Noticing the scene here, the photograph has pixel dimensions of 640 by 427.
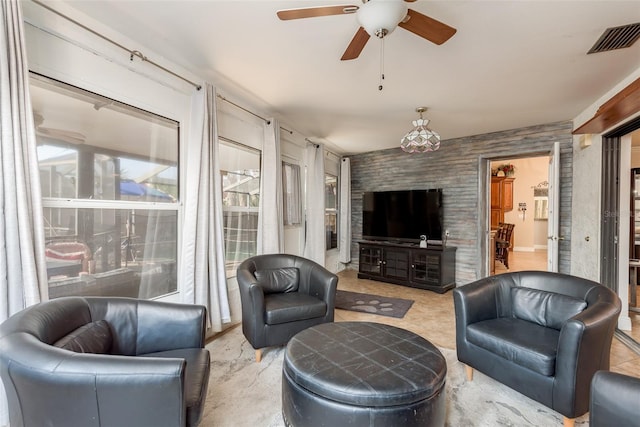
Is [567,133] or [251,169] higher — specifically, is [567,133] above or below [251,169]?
above

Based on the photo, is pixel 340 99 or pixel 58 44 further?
pixel 340 99

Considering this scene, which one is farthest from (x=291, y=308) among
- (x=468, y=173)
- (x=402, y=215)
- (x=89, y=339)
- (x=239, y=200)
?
(x=468, y=173)

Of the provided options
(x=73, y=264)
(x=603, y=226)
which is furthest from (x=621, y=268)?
(x=73, y=264)

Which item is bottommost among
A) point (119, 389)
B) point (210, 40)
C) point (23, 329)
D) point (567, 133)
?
point (119, 389)

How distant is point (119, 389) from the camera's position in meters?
0.99

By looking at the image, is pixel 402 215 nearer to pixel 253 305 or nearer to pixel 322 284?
pixel 322 284

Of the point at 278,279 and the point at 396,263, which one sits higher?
the point at 278,279

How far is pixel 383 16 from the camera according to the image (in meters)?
1.39

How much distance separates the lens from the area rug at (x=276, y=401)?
5.55ft

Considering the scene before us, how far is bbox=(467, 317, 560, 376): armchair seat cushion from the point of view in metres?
1.63

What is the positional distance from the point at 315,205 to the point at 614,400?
12.7 feet

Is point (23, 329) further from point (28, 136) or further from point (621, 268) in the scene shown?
point (621, 268)

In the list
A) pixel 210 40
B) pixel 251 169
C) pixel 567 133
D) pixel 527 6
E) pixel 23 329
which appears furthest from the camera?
pixel 567 133

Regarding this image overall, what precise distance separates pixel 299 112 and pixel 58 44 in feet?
7.57
